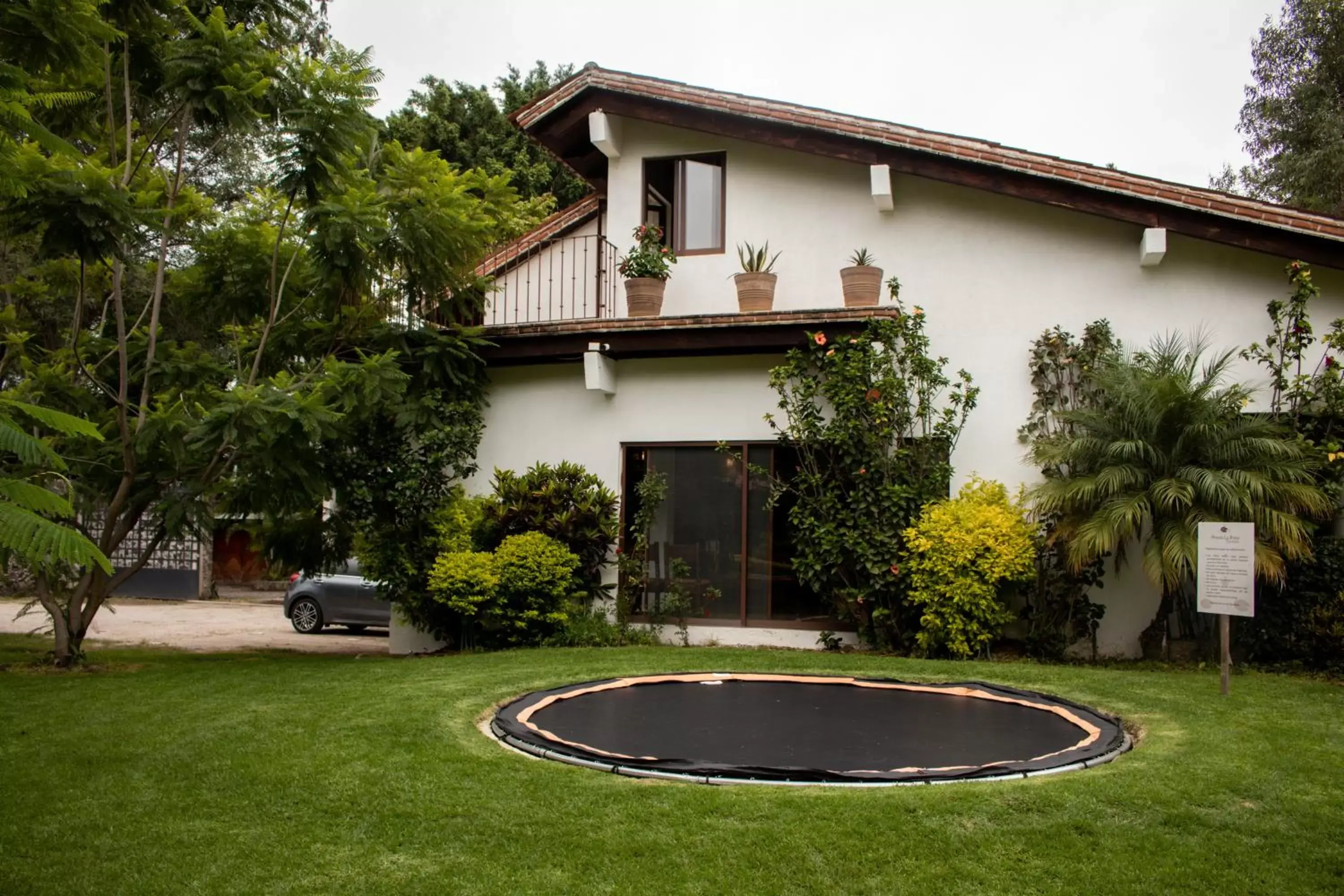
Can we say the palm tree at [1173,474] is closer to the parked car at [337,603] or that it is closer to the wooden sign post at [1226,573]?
the wooden sign post at [1226,573]

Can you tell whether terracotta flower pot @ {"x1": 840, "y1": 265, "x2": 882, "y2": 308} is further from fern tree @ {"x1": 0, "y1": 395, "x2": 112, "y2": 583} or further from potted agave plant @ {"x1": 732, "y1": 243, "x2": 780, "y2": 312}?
fern tree @ {"x1": 0, "y1": 395, "x2": 112, "y2": 583}

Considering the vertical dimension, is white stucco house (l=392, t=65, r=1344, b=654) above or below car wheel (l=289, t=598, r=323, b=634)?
above

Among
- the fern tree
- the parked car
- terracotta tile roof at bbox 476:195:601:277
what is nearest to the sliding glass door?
terracotta tile roof at bbox 476:195:601:277

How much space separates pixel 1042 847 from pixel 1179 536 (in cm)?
494

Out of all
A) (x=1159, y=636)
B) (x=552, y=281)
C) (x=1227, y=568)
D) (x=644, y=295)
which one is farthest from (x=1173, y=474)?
(x=552, y=281)

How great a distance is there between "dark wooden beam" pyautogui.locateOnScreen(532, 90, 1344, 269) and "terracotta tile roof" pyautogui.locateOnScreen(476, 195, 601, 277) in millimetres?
1129

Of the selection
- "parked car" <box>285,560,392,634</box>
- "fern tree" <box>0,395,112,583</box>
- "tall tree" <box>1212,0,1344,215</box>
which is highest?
"tall tree" <box>1212,0,1344,215</box>

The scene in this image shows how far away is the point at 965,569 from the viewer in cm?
855

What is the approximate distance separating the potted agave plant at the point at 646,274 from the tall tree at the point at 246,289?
151 centimetres

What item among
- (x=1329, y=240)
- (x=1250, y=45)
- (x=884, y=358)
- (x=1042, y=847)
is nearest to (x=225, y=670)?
(x=884, y=358)

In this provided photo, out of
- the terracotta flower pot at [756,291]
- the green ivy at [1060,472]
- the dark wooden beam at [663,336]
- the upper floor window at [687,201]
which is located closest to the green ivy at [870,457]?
the dark wooden beam at [663,336]

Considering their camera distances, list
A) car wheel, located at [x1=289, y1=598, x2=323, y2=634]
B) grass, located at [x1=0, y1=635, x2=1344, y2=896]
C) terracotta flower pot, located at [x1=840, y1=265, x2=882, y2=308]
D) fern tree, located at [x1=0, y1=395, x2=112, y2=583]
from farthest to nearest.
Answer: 1. car wheel, located at [x1=289, y1=598, x2=323, y2=634]
2. terracotta flower pot, located at [x1=840, y1=265, x2=882, y2=308]
3. grass, located at [x1=0, y1=635, x2=1344, y2=896]
4. fern tree, located at [x1=0, y1=395, x2=112, y2=583]

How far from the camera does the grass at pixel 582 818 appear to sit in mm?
3613

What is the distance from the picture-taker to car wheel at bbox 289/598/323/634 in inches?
575
